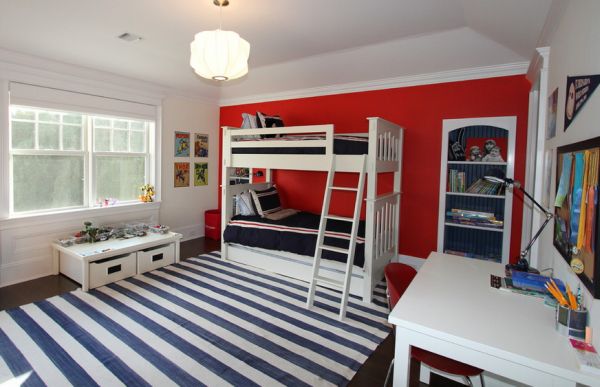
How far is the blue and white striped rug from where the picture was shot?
2109mm

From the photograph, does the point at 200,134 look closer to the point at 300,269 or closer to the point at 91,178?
the point at 91,178

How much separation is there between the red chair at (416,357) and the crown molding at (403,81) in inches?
100

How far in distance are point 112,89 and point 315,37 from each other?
2654 mm

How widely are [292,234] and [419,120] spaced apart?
202 cm

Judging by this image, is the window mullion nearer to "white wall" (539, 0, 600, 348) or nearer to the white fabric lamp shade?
the white fabric lamp shade

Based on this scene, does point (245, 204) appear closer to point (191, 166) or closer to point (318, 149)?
point (318, 149)

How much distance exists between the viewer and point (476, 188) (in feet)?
12.0

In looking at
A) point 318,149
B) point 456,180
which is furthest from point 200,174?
point 456,180

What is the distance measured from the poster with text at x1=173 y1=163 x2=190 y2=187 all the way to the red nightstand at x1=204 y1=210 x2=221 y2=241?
60cm

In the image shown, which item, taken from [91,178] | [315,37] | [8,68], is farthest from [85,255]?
[315,37]

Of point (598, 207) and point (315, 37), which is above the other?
point (315, 37)

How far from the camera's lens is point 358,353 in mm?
2373

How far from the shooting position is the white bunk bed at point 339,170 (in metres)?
3.17

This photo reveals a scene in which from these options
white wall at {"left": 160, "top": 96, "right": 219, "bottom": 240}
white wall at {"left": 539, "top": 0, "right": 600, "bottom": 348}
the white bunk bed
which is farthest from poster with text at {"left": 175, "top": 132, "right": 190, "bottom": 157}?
white wall at {"left": 539, "top": 0, "right": 600, "bottom": 348}
